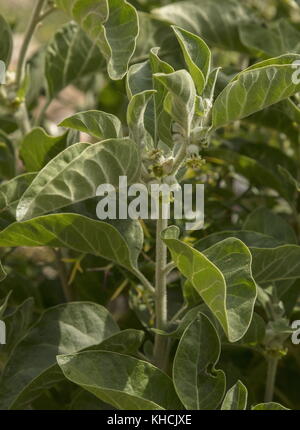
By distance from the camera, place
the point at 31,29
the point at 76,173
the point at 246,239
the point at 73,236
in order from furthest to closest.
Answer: the point at 31,29
the point at 246,239
the point at 73,236
the point at 76,173

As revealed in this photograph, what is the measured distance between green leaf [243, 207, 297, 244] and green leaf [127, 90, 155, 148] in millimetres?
262

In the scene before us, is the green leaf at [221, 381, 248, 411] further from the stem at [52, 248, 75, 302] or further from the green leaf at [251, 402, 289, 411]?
the stem at [52, 248, 75, 302]

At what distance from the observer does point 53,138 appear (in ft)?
3.34

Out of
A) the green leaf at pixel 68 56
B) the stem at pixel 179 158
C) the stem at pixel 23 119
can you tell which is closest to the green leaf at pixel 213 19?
the green leaf at pixel 68 56

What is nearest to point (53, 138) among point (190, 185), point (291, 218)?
point (190, 185)

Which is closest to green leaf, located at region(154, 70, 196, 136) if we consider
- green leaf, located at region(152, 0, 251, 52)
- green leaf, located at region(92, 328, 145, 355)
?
green leaf, located at region(92, 328, 145, 355)

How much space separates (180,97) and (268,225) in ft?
1.17

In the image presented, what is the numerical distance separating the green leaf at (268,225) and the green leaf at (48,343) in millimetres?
243

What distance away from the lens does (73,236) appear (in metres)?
0.90

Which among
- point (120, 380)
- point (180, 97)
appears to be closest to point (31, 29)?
point (180, 97)

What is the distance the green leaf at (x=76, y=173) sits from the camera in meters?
0.78

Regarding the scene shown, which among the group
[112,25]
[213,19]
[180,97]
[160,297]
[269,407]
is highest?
[213,19]

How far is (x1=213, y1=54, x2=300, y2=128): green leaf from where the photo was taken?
0.84m

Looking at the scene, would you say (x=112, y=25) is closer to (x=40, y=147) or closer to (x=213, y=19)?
(x=40, y=147)
